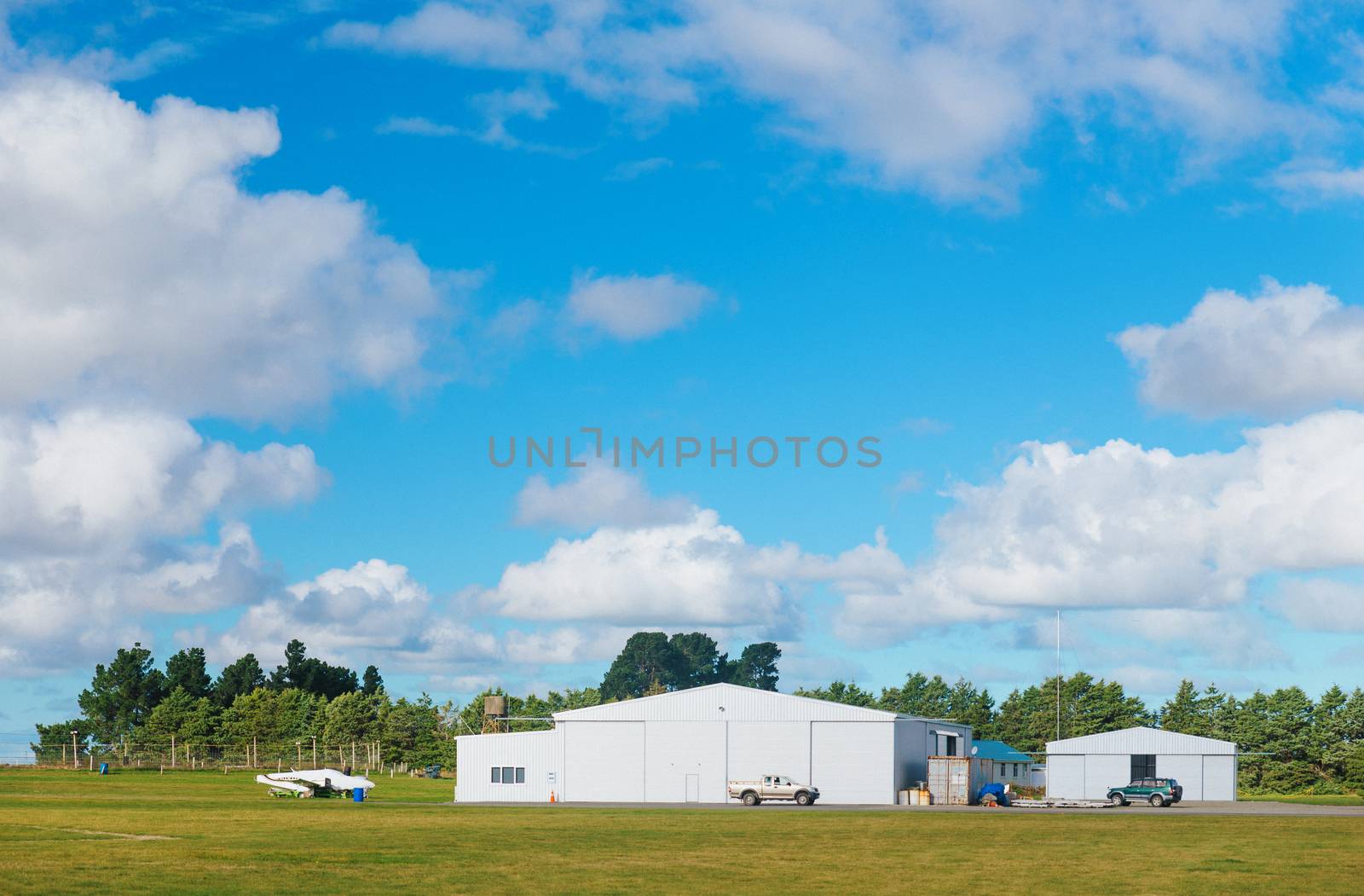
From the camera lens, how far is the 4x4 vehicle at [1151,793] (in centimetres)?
8588

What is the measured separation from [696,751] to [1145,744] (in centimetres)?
3067

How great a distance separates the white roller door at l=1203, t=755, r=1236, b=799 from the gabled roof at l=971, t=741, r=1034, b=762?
2340 cm

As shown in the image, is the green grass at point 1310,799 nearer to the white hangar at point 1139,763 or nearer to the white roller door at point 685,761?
the white hangar at point 1139,763

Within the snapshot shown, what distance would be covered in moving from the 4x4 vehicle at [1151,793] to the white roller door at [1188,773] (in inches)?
315

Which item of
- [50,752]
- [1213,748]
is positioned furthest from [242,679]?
[1213,748]

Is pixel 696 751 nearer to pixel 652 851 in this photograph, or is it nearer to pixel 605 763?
pixel 605 763

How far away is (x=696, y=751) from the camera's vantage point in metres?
87.4

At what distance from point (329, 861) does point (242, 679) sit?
148m

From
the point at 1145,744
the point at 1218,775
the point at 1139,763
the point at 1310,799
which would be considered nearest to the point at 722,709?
the point at 1139,763

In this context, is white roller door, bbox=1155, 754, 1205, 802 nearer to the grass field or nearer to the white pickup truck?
the grass field

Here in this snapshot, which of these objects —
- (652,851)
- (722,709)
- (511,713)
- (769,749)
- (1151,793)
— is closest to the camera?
(652,851)

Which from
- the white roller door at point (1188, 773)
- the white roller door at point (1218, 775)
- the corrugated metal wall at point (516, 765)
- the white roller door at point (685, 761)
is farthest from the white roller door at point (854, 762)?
the white roller door at point (1218, 775)

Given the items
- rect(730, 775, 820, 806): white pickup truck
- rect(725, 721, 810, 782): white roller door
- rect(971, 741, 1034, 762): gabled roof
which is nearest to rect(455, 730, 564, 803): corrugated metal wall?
rect(725, 721, 810, 782): white roller door

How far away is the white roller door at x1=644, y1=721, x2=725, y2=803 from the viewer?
285 feet
